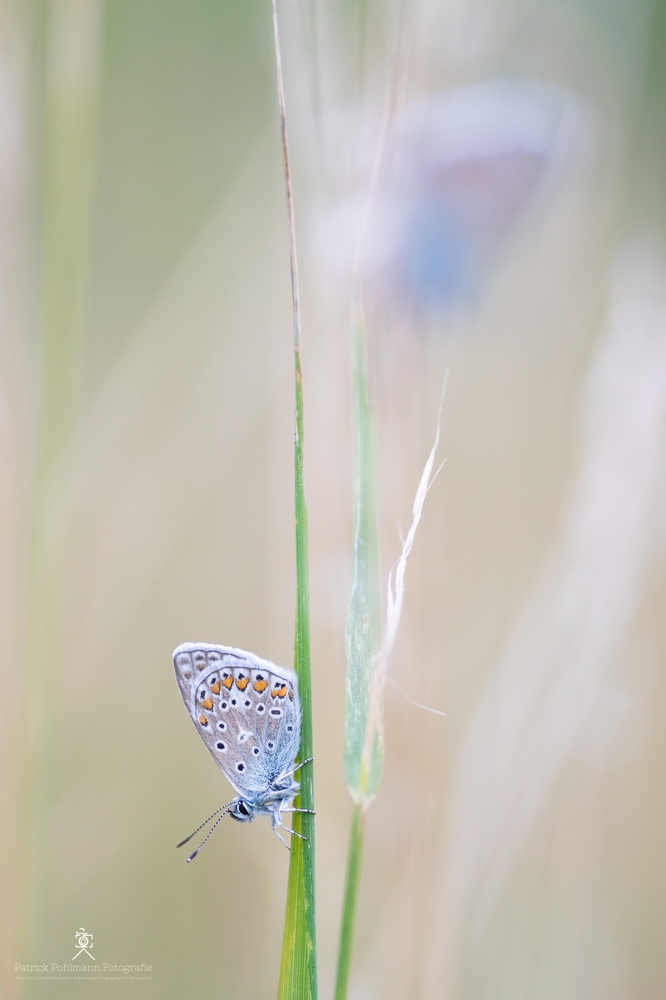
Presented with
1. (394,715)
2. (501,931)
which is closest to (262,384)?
(394,715)

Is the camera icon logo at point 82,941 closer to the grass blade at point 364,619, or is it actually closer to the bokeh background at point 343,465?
the bokeh background at point 343,465

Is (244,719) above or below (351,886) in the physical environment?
below

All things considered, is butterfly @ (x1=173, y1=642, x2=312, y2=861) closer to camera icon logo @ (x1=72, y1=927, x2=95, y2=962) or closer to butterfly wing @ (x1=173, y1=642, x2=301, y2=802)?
butterfly wing @ (x1=173, y1=642, x2=301, y2=802)

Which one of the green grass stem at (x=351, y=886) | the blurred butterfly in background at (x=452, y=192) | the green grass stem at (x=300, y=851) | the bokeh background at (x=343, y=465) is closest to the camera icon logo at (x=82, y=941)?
Answer: the bokeh background at (x=343, y=465)

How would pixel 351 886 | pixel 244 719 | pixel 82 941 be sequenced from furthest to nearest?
1. pixel 82 941
2. pixel 244 719
3. pixel 351 886

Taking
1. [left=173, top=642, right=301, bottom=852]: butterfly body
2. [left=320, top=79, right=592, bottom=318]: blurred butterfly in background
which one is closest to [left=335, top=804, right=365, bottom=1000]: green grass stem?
[left=173, top=642, right=301, bottom=852]: butterfly body

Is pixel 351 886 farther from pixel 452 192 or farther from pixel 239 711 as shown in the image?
pixel 452 192

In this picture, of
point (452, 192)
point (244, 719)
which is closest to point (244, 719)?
point (244, 719)

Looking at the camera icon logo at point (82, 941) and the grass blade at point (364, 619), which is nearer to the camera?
the grass blade at point (364, 619)
